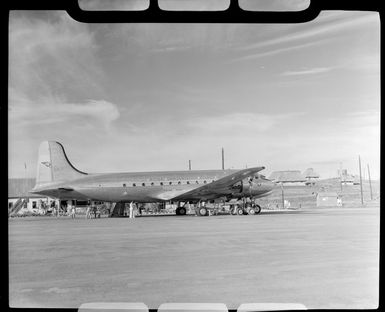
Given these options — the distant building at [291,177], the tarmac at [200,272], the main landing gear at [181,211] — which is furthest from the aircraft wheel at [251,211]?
the distant building at [291,177]

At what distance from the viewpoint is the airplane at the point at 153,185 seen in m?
22.0

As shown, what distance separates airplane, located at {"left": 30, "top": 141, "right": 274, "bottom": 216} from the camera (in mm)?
22016

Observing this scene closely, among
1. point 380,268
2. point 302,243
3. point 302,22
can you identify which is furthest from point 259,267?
point 302,22

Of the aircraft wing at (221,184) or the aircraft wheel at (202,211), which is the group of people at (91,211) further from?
the aircraft wheel at (202,211)

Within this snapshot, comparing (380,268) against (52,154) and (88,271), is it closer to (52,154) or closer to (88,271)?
(88,271)

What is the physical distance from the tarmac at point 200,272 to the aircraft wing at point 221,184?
1257cm

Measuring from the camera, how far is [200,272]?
5441 mm

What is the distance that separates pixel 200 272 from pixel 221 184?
16619mm

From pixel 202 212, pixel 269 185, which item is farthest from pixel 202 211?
pixel 269 185

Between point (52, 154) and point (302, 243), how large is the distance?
59.5 feet

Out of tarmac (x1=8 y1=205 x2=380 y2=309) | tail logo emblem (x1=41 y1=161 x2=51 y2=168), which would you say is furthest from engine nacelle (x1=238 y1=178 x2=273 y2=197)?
tarmac (x1=8 y1=205 x2=380 y2=309)

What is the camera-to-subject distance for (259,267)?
577cm

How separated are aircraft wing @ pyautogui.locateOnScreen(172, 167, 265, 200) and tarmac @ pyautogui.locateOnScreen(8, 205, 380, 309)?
495 inches

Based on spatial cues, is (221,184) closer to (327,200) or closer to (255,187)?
(255,187)
